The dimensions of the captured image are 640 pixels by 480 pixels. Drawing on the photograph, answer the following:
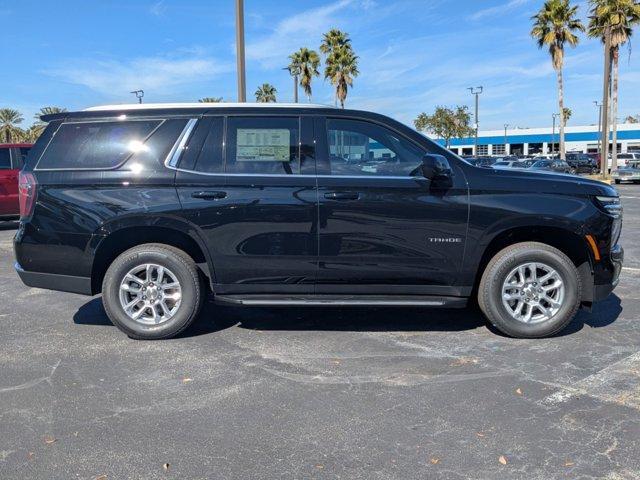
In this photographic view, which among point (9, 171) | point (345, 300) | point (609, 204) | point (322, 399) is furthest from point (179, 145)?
point (9, 171)

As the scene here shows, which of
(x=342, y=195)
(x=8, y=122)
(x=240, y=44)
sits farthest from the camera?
(x=8, y=122)

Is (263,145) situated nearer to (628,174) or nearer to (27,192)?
(27,192)

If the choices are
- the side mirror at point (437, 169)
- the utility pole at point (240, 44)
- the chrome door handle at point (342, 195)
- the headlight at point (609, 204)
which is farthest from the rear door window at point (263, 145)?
the utility pole at point (240, 44)

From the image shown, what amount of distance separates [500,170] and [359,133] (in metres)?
1.27

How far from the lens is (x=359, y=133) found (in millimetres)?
4914

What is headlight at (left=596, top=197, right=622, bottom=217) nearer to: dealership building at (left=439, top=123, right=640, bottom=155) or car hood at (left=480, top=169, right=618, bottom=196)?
car hood at (left=480, top=169, right=618, bottom=196)

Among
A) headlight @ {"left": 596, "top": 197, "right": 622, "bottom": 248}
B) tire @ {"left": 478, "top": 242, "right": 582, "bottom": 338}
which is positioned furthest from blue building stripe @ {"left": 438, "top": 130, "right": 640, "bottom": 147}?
tire @ {"left": 478, "top": 242, "right": 582, "bottom": 338}

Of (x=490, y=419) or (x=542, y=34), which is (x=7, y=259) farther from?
(x=542, y=34)

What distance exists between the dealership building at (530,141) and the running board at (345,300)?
3269 inches

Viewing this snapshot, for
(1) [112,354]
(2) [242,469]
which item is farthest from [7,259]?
(2) [242,469]

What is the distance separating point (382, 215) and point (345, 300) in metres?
0.79

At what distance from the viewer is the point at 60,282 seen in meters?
4.99

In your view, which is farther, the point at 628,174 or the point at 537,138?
the point at 537,138

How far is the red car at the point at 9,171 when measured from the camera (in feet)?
41.1
